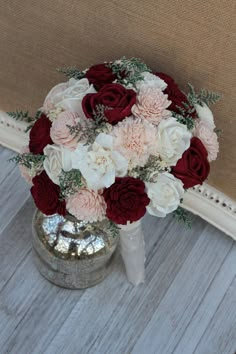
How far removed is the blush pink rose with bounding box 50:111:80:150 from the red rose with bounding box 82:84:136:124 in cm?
3

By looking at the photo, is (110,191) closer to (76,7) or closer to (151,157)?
(151,157)

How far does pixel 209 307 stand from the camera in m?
1.26

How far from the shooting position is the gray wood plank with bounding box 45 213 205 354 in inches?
47.7

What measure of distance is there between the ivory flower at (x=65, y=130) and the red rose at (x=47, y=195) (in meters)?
0.08

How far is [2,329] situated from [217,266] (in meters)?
0.49

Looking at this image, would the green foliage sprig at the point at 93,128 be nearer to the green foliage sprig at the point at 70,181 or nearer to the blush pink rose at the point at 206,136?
the green foliage sprig at the point at 70,181

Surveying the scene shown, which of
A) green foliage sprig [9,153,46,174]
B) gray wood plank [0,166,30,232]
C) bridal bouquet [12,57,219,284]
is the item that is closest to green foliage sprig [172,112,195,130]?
bridal bouquet [12,57,219,284]

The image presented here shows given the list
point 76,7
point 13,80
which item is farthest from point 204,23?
point 13,80

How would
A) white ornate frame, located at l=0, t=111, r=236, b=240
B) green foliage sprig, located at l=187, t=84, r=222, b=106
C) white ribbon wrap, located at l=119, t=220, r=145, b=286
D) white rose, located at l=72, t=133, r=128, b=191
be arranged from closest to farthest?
white rose, located at l=72, t=133, r=128, b=191
green foliage sprig, located at l=187, t=84, r=222, b=106
white ribbon wrap, located at l=119, t=220, r=145, b=286
white ornate frame, located at l=0, t=111, r=236, b=240

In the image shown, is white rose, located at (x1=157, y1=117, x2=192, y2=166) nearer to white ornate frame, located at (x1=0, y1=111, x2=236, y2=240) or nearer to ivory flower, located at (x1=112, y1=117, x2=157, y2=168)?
ivory flower, located at (x1=112, y1=117, x2=157, y2=168)

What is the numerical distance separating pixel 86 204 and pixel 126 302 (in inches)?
16.1

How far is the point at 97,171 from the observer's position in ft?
2.87

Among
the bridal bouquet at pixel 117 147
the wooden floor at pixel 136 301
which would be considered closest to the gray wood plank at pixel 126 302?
the wooden floor at pixel 136 301

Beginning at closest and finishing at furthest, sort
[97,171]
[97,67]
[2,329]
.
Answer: [97,171] < [97,67] < [2,329]
